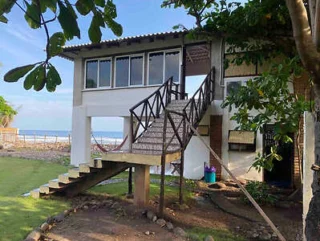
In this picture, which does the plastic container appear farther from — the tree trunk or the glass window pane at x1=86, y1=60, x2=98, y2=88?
the tree trunk

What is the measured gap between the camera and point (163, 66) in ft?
35.6

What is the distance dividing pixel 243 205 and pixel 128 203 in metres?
2.98

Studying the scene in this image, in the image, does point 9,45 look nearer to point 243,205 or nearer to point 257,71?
point 243,205

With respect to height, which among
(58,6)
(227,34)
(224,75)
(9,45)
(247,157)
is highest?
(227,34)

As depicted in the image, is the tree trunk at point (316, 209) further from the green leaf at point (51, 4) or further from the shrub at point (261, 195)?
the shrub at point (261, 195)

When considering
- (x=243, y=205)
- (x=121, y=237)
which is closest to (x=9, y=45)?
(x=121, y=237)

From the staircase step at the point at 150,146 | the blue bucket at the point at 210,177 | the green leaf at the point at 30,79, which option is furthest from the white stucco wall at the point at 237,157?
the green leaf at the point at 30,79

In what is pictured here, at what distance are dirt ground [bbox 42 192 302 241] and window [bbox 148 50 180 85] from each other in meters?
5.45

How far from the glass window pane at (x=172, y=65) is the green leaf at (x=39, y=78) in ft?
31.4

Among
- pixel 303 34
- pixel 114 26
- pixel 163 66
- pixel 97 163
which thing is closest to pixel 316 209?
pixel 303 34

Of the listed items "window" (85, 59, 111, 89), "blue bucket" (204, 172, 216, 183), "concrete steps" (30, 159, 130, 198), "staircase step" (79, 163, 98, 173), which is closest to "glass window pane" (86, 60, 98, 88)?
"window" (85, 59, 111, 89)

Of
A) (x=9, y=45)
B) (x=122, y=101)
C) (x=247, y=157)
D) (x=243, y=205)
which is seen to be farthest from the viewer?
(x=122, y=101)

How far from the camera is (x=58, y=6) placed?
44.1 inches

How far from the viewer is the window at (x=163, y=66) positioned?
10672 millimetres
